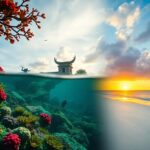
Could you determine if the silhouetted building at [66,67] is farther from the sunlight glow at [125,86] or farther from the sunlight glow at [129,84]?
the sunlight glow at [125,86]

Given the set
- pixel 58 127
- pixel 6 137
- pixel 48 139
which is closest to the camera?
pixel 6 137

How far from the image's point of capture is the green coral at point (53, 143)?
1239cm

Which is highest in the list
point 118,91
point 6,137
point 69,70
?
point 69,70

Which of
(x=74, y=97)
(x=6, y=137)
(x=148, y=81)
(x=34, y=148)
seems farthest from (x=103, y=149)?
(x=74, y=97)

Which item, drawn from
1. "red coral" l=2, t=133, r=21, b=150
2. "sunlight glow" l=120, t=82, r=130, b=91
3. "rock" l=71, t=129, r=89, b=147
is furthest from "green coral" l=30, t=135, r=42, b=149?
"sunlight glow" l=120, t=82, r=130, b=91

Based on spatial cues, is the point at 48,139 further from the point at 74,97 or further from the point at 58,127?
the point at 74,97

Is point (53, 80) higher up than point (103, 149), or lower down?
higher up

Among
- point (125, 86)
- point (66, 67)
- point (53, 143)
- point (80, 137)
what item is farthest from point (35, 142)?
point (66, 67)

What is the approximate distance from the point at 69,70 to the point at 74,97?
14.5 m

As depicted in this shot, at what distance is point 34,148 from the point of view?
11625mm

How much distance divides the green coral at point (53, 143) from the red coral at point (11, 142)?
2264 mm

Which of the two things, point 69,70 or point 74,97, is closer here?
point 69,70

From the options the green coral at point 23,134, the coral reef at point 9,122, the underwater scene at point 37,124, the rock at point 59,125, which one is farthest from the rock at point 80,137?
the green coral at point 23,134

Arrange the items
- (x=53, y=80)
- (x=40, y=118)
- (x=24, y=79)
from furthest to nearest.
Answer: (x=53, y=80) < (x=24, y=79) < (x=40, y=118)
